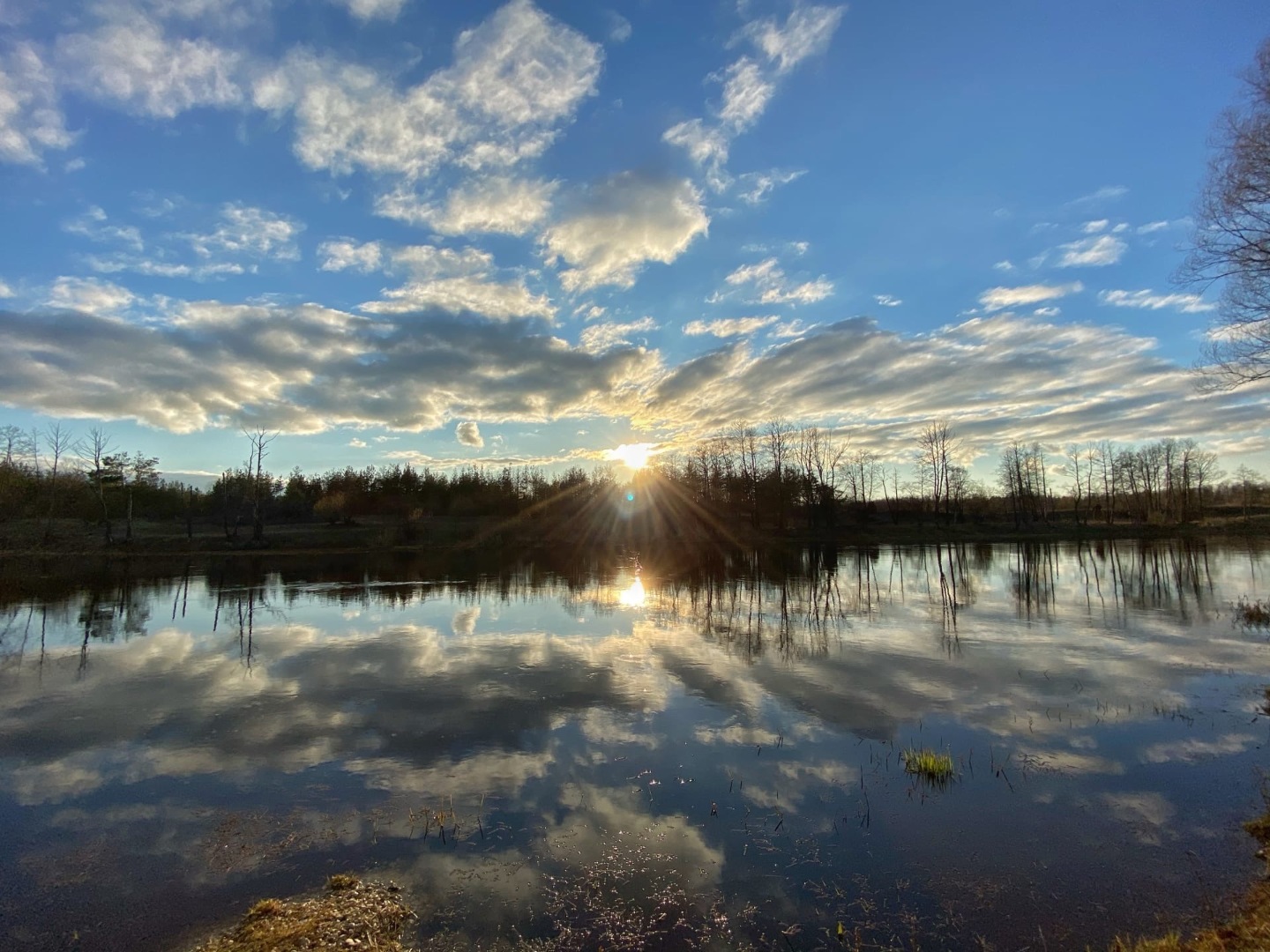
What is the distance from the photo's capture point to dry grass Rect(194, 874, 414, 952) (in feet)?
16.6

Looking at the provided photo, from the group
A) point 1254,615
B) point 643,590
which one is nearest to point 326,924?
point 643,590

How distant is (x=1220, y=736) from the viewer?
998 cm

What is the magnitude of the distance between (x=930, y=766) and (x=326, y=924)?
744 centimetres

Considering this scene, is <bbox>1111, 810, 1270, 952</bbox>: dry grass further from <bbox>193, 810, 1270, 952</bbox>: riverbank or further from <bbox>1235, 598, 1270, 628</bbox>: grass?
<bbox>1235, 598, 1270, 628</bbox>: grass

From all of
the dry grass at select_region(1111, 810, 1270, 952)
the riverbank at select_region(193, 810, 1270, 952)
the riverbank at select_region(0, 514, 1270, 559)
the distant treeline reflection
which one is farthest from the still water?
the riverbank at select_region(0, 514, 1270, 559)

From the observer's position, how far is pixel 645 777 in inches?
339

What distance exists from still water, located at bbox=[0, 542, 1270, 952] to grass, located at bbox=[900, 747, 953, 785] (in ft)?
0.62

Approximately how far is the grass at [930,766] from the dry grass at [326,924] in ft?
21.6

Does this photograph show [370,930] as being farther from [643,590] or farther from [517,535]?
[517,535]

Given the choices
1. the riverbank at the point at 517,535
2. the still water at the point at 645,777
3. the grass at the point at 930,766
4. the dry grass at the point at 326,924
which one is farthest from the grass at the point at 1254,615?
the riverbank at the point at 517,535

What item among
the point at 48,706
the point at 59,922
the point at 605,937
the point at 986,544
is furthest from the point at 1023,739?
the point at 986,544

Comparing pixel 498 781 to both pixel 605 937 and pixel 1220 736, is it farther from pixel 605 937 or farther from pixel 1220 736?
pixel 1220 736

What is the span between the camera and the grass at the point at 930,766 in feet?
28.0

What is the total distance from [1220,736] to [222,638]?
2344cm
